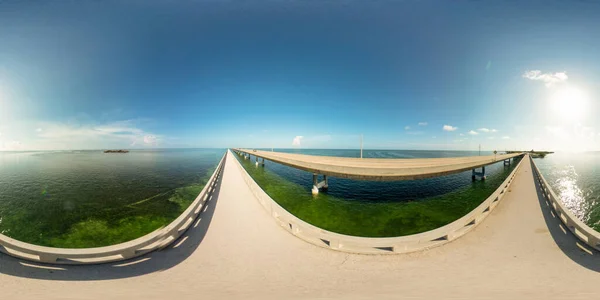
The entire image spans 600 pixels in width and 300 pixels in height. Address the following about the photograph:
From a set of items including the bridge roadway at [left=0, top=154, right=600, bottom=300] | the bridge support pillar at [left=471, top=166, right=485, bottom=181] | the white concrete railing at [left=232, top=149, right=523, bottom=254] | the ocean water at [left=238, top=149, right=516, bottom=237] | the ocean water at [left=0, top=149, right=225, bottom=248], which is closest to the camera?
the bridge roadway at [left=0, top=154, right=600, bottom=300]

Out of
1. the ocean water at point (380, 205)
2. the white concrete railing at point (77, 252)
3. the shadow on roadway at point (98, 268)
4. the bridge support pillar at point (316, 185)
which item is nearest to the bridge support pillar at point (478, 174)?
the ocean water at point (380, 205)

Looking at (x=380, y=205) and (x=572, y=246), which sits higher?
(x=572, y=246)

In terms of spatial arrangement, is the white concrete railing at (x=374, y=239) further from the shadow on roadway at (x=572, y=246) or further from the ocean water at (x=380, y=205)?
the ocean water at (x=380, y=205)

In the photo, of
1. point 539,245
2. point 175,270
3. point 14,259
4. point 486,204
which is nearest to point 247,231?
point 175,270

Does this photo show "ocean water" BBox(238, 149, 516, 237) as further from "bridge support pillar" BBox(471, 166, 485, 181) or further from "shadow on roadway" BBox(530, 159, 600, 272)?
"bridge support pillar" BBox(471, 166, 485, 181)

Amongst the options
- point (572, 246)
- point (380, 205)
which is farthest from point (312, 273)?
point (380, 205)

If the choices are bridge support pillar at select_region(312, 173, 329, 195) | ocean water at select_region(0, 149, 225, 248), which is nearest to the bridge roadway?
ocean water at select_region(0, 149, 225, 248)

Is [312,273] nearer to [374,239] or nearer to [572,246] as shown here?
[374,239]
